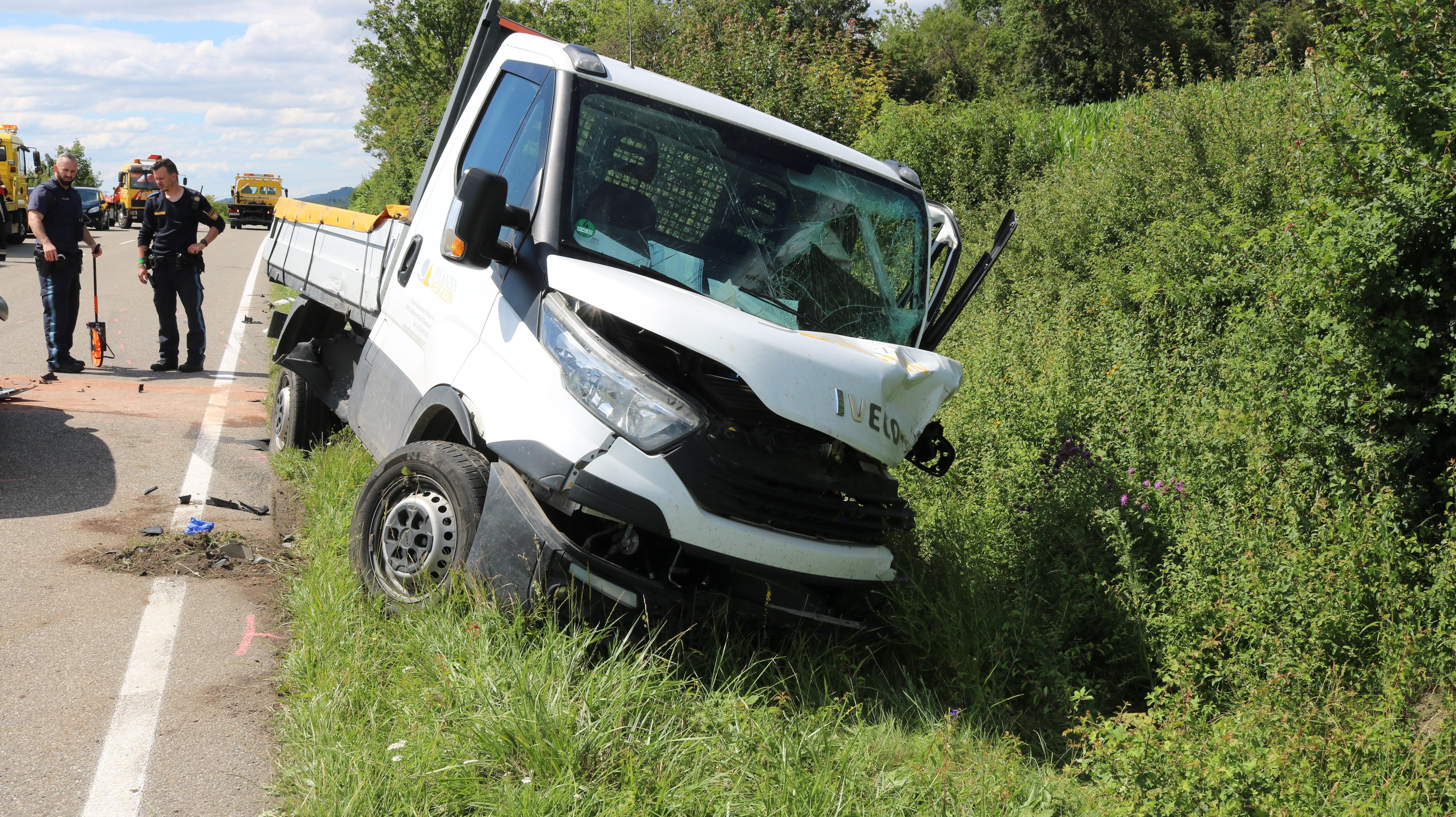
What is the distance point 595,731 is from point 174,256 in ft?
29.3

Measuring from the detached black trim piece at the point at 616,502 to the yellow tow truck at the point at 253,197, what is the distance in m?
45.8

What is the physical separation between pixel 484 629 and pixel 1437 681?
3562 mm

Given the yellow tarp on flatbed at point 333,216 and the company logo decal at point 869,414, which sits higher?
the yellow tarp on flatbed at point 333,216

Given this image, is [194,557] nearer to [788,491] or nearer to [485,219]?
[485,219]

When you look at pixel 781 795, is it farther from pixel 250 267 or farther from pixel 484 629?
pixel 250 267

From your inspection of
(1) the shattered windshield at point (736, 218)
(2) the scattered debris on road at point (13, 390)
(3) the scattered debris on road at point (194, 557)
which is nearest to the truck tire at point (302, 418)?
(3) the scattered debris on road at point (194, 557)

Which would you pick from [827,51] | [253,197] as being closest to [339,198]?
[253,197]

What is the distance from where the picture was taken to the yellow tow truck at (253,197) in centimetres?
4469

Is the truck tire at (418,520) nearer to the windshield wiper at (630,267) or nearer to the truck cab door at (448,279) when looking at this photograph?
the truck cab door at (448,279)

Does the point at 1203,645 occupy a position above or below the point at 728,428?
below

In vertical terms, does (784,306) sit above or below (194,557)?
above

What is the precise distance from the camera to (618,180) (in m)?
4.11

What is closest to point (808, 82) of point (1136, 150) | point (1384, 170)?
point (1136, 150)

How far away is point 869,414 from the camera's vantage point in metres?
3.58
